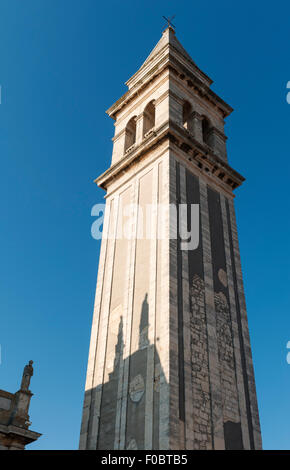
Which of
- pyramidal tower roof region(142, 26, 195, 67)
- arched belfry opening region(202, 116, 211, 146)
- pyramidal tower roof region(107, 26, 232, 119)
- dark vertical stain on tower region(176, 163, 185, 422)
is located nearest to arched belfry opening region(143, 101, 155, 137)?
pyramidal tower roof region(107, 26, 232, 119)

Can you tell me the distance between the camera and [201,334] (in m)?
19.0

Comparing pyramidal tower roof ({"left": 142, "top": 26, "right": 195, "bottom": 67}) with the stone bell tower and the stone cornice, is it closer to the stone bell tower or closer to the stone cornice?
the stone bell tower

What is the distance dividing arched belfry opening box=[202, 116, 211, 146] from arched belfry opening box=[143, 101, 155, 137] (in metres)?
3.24

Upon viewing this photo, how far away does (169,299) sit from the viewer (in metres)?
18.4

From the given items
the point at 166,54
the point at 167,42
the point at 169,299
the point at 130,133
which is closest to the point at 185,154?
the point at 130,133

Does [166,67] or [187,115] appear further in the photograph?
[187,115]

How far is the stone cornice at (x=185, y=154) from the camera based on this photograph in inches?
948

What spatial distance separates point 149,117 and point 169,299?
14149 mm

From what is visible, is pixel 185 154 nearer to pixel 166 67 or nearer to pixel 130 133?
pixel 130 133

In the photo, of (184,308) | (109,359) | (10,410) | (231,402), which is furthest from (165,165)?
(10,410)

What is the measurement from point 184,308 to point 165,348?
2251 millimetres

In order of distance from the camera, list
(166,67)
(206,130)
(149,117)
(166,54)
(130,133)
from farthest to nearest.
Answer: (206,130)
(130,133)
(149,117)
(166,54)
(166,67)

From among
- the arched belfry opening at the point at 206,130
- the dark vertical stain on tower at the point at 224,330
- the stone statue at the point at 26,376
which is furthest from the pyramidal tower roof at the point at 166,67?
the stone statue at the point at 26,376

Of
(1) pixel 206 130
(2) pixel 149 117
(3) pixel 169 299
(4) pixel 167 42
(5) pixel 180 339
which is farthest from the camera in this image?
(4) pixel 167 42
